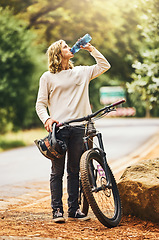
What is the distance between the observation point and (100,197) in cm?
473

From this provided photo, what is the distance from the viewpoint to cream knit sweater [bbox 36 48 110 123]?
4934 millimetres

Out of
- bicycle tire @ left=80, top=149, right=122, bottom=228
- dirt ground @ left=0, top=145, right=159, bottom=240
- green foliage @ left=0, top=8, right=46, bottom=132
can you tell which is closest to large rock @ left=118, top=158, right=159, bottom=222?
dirt ground @ left=0, top=145, right=159, bottom=240

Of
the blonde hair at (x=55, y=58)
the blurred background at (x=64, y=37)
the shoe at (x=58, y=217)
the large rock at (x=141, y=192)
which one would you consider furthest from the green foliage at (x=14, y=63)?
the shoe at (x=58, y=217)

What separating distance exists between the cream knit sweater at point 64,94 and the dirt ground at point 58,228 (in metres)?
1.05

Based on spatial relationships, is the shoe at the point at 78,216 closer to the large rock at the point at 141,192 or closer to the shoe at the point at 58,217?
the shoe at the point at 58,217

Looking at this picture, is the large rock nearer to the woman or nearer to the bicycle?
the bicycle

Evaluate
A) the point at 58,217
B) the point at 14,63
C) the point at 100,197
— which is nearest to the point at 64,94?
the point at 100,197

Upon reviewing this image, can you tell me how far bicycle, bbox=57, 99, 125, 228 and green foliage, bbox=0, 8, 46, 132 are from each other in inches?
501

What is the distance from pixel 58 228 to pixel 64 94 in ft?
4.37

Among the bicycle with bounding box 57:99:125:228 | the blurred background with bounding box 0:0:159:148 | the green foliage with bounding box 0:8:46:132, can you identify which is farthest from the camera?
the green foliage with bounding box 0:8:46:132

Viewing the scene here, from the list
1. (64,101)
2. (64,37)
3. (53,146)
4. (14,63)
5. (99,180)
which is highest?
(64,37)

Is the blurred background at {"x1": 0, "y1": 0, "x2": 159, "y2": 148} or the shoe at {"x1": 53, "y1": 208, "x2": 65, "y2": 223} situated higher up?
the blurred background at {"x1": 0, "y1": 0, "x2": 159, "y2": 148}

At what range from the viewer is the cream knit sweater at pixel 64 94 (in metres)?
4.93

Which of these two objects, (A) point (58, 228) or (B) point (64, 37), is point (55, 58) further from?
(B) point (64, 37)
